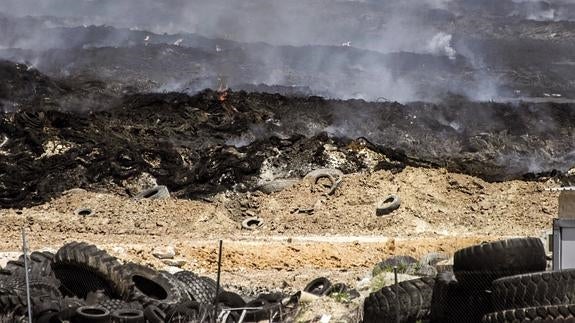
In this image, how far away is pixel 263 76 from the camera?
59.2 m

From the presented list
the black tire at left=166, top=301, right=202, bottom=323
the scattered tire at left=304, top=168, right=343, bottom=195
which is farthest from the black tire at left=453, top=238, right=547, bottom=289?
the scattered tire at left=304, top=168, right=343, bottom=195

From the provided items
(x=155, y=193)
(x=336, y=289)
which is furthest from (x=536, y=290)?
(x=155, y=193)

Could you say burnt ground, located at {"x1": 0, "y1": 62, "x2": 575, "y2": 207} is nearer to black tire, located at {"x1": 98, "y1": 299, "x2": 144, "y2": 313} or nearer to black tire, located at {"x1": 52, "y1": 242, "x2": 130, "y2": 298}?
black tire, located at {"x1": 52, "y1": 242, "x2": 130, "y2": 298}

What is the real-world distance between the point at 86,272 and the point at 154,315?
8.12ft

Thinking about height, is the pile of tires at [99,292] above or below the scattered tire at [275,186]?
below

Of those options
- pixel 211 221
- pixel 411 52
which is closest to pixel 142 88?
pixel 411 52

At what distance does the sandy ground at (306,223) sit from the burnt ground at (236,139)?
1235mm

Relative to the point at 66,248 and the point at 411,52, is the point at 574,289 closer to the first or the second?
the point at 66,248

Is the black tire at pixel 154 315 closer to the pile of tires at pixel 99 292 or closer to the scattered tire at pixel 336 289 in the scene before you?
the pile of tires at pixel 99 292

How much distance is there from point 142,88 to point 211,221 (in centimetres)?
2417

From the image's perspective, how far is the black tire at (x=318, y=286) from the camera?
54.9 feet

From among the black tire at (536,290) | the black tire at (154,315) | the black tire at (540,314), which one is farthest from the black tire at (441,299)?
the black tire at (154,315)

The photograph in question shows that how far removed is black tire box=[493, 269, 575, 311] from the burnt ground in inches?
712

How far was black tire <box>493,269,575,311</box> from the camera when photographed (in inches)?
427
